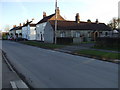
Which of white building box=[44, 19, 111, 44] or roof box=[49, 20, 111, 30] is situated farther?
roof box=[49, 20, 111, 30]

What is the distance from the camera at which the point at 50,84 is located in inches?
258

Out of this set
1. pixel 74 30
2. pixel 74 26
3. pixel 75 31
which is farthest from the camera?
pixel 74 26

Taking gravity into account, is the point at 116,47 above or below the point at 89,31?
below

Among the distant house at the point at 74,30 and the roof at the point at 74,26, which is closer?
the distant house at the point at 74,30

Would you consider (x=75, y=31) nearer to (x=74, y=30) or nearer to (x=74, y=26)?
(x=74, y=30)

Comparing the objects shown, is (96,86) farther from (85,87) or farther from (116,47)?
(116,47)

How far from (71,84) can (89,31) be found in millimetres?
37495

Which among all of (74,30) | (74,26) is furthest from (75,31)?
(74,26)

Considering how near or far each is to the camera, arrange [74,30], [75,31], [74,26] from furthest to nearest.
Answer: [74,26]
[75,31]
[74,30]

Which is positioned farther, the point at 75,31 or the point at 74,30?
the point at 75,31

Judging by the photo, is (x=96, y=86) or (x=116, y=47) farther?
(x=116, y=47)

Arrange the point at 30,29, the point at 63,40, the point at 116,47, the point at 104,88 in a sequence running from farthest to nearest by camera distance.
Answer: the point at 30,29, the point at 63,40, the point at 116,47, the point at 104,88

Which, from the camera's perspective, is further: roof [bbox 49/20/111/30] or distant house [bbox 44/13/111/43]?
roof [bbox 49/20/111/30]

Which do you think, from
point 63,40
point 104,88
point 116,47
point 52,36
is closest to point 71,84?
point 104,88
